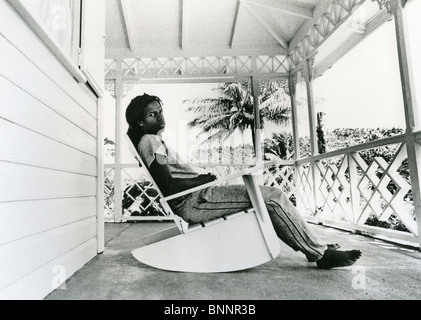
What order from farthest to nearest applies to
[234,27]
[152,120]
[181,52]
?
1. [181,52]
2. [234,27]
3. [152,120]

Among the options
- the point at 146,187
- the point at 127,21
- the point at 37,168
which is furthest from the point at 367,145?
the point at 127,21

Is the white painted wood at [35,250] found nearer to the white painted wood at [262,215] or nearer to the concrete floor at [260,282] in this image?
the concrete floor at [260,282]

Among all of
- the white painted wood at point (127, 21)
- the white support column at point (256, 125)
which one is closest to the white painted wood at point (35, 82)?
the white painted wood at point (127, 21)

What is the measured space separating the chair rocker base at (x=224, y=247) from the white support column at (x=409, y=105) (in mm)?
1573

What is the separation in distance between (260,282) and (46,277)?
1117 mm

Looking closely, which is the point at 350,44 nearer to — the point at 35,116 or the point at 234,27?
the point at 234,27

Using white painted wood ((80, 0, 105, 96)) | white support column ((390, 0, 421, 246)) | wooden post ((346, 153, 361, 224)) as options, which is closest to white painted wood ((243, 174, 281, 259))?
white painted wood ((80, 0, 105, 96))

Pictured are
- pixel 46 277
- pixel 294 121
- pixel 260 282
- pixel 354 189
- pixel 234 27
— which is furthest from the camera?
pixel 294 121

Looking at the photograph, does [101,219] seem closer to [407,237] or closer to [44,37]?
[44,37]

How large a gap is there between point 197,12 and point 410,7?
2.94 metres

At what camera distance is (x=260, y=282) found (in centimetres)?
159

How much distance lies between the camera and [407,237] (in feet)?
8.55

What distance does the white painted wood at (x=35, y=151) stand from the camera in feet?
3.66

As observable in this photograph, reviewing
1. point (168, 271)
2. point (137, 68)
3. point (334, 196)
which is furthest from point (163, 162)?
point (137, 68)
